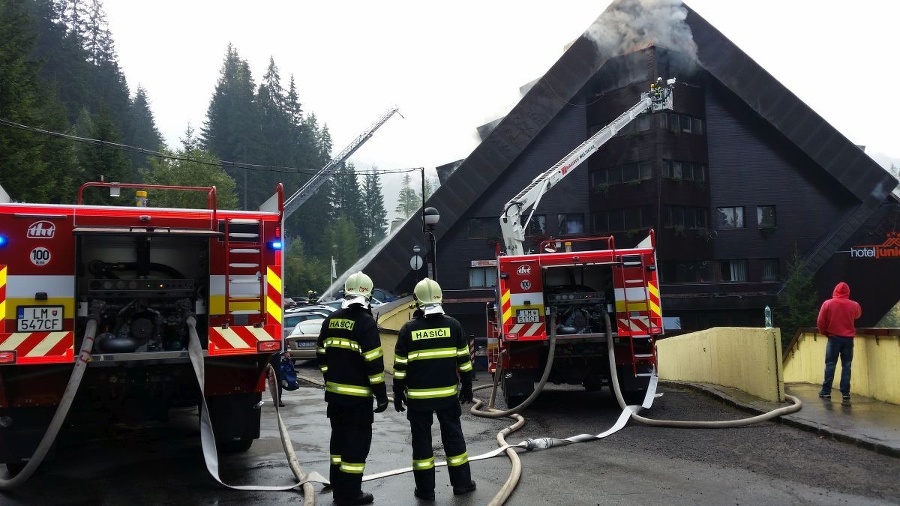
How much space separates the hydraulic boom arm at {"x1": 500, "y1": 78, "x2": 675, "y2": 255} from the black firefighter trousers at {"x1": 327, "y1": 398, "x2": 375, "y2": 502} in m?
10.1

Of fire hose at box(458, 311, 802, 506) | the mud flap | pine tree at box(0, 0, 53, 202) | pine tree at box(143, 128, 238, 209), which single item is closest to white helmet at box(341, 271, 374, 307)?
the mud flap

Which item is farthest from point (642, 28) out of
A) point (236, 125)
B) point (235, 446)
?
point (236, 125)

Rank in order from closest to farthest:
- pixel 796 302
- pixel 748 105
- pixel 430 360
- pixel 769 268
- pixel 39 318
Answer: pixel 430 360
pixel 39 318
pixel 796 302
pixel 748 105
pixel 769 268

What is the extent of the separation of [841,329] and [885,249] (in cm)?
2847

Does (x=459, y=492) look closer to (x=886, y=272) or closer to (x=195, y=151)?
(x=886, y=272)

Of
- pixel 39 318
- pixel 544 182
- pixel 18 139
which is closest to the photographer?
pixel 39 318

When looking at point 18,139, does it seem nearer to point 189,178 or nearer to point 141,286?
point 189,178

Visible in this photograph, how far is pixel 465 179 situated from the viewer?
1353 inches

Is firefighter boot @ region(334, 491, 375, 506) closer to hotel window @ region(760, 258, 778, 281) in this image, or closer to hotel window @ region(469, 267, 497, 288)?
hotel window @ region(469, 267, 497, 288)

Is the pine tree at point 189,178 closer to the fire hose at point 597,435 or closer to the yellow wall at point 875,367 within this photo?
the fire hose at point 597,435

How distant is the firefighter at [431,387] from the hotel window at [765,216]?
1295 inches

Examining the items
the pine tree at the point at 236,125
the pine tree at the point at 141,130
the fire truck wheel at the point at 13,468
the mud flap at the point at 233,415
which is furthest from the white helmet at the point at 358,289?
the pine tree at the point at 236,125

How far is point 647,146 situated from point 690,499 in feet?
98.8

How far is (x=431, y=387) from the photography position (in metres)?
5.87
